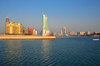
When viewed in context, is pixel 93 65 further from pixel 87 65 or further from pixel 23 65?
pixel 23 65

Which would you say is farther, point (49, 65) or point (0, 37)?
point (0, 37)

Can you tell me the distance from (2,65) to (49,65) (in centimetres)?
1030

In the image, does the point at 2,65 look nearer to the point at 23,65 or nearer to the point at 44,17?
the point at 23,65

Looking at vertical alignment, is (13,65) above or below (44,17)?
below

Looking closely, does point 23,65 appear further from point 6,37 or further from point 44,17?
point 44,17

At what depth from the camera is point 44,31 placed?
652ft

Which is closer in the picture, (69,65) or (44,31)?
(69,65)

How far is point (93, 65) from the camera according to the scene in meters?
24.5

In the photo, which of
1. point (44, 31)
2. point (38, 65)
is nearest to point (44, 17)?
point (44, 31)

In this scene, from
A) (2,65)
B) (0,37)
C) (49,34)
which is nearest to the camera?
(2,65)

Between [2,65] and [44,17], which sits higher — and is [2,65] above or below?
below

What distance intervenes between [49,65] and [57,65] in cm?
180

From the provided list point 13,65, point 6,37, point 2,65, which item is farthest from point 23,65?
point 6,37

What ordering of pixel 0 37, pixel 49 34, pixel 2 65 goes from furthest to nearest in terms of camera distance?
pixel 49 34 < pixel 0 37 < pixel 2 65
